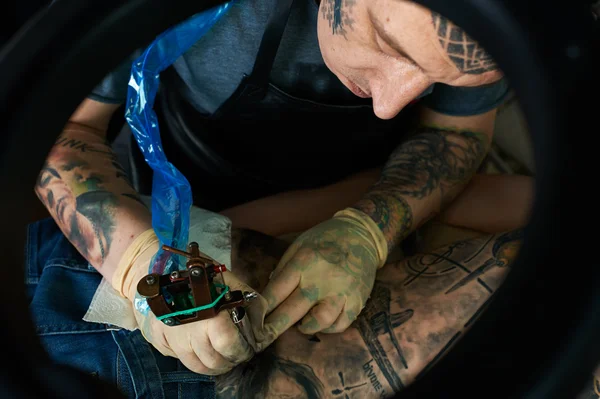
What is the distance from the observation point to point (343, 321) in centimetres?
99

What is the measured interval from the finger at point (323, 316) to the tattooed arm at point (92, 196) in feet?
1.13

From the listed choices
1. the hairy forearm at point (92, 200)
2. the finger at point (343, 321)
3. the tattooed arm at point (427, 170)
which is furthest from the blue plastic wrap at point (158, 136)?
the tattooed arm at point (427, 170)

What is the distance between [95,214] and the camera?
3.43 feet

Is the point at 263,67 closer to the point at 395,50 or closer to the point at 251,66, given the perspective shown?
the point at 251,66

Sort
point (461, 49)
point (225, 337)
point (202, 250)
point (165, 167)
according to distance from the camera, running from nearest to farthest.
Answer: point (461, 49) < point (225, 337) < point (165, 167) < point (202, 250)

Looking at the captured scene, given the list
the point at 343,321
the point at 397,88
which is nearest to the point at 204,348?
the point at 343,321

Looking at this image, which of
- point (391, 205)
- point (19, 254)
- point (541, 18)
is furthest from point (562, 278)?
point (391, 205)

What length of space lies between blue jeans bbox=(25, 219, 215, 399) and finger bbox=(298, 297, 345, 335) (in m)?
0.20

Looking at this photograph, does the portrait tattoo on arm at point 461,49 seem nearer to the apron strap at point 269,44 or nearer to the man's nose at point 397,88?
the man's nose at point 397,88

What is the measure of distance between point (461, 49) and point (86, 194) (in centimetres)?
75

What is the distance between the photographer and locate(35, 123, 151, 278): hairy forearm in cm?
102

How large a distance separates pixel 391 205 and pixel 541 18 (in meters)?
0.84

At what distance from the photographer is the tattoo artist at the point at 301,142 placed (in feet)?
2.49

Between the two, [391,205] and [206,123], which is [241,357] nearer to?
[391,205]
